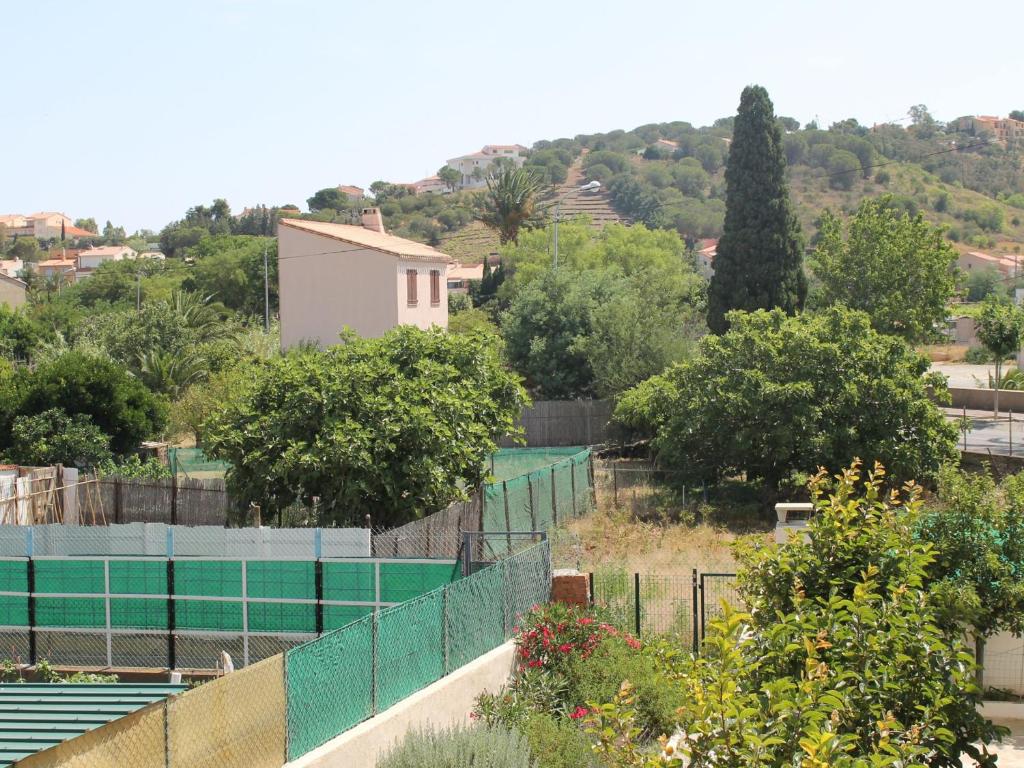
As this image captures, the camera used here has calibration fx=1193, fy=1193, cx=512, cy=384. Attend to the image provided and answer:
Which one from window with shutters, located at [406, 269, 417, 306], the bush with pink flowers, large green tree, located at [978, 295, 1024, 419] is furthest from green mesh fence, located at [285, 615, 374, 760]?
large green tree, located at [978, 295, 1024, 419]

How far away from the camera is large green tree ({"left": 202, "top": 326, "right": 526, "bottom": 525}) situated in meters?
21.3

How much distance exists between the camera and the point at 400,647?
12836mm

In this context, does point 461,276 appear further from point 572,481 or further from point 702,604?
point 702,604

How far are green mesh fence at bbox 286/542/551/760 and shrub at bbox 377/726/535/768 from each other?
649 millimetres

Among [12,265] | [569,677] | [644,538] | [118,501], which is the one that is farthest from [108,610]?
[12,265]

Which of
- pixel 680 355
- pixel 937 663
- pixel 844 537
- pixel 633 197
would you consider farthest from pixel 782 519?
pixel 633 197

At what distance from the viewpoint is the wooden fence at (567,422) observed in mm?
41156

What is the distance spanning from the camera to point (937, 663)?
8938 mm

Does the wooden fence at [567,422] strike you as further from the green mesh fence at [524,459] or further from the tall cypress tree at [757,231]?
the tall cypress tree at [757,231]

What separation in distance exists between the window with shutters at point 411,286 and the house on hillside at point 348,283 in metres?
0.03

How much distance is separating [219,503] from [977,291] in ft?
280

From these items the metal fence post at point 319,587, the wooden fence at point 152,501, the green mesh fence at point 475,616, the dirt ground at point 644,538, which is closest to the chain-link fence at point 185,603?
the metal fence post at point 319,587

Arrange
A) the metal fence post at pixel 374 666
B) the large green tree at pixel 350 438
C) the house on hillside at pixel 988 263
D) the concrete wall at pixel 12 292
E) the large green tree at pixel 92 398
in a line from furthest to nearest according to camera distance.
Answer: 1. the house on hillside at pixel 988 263
2. the concrete wall at pixel 12 292
3. the large green tree at pixel 92 398
4. the large green tree at pixel 350 438
5. the metal fence post at pixel 374 666

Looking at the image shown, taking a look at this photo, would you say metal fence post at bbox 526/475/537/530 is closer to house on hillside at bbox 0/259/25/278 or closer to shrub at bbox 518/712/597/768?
shrub at bbox 518/712/597/768
